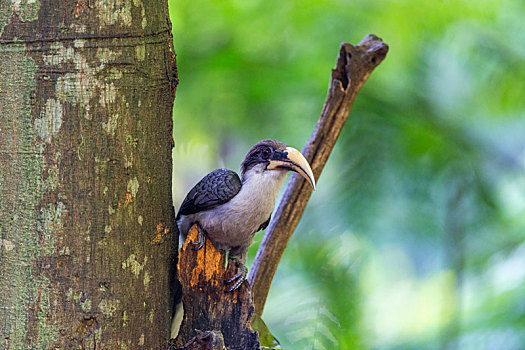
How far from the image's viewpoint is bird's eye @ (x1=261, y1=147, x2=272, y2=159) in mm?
1529

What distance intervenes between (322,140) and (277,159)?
0.29 meters

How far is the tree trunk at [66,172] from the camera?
1.09 meters

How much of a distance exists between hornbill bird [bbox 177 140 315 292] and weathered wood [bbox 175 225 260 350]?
119 mm

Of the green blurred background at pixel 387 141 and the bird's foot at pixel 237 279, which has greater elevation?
the green blurred background at pixel 387 141

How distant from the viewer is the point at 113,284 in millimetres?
1142

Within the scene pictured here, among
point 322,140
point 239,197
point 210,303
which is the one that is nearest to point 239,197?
point 239,197

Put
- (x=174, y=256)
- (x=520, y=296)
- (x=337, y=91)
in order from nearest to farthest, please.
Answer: (x=174, y=256) < (x=337, y=91) < (x=520, y=296)

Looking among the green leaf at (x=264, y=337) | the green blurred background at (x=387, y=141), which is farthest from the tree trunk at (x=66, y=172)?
the green blurred background at (x=387, y=141)

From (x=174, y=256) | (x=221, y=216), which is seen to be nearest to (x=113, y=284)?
(x=174, y=256)

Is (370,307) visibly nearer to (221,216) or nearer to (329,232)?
(329,232)

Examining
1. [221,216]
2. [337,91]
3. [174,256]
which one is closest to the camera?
[174,256]

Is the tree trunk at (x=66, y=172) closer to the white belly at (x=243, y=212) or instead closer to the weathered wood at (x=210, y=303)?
the weathered wood at (x=210, y=303)

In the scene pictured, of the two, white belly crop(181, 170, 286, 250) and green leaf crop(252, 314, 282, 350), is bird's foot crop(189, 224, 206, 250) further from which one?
green leaf crop(252, 314, 282, 350)

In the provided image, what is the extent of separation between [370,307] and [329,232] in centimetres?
44
